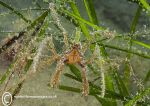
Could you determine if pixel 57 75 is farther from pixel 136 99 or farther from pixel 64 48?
pixel 136 99

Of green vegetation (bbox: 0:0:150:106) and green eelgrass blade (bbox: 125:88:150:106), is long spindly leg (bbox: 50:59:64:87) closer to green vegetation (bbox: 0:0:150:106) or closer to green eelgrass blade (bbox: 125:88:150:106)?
green vegetation (bbox: 0:0:150:106)

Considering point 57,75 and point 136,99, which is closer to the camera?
point 57,75

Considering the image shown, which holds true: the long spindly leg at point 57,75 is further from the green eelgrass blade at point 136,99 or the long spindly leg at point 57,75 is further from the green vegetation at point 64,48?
the green eelgrass blade at point 136,99

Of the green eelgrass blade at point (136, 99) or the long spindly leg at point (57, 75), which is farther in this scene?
the green eelgrass blade at point (136, 99)

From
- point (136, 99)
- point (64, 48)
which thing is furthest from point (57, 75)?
point (136, 99)

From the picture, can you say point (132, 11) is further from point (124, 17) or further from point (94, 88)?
point (94, 88)

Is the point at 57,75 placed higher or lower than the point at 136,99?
higher

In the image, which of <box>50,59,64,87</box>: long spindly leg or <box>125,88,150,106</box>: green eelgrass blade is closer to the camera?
<box>50,59,64,87</box>: long spindly leg

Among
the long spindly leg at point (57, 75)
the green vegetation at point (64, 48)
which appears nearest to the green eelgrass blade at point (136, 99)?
the green vegetation at point (64, 48)

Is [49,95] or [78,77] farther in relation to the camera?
[49,95]

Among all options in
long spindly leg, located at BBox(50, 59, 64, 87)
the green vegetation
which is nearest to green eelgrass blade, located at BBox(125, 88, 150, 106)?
the green vegetation

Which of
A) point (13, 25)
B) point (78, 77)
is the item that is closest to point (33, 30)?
point (78, 77)
